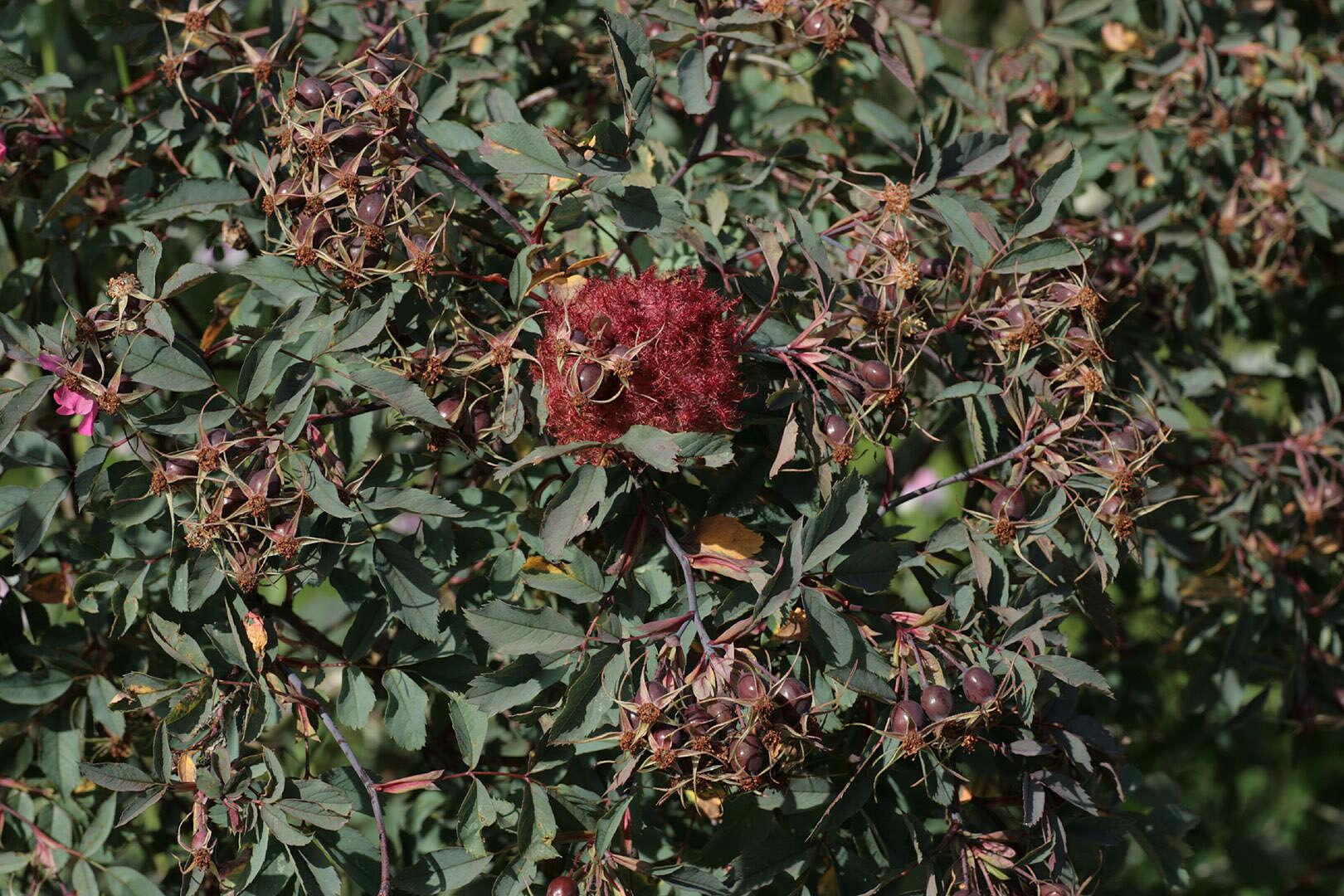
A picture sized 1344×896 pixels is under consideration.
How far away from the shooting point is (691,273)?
3.14 ft

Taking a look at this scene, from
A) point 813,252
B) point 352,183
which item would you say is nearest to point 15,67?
point 352,183

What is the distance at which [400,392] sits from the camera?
2.81ft

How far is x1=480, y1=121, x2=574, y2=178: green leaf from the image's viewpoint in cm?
89

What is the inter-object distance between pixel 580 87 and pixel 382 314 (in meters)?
0.73

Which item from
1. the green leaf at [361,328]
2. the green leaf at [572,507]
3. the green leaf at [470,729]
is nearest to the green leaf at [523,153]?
the green leaf at [361,328]

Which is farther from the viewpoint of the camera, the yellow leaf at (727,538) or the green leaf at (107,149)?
the green leaf at (107,149)

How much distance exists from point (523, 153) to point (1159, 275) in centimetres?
100

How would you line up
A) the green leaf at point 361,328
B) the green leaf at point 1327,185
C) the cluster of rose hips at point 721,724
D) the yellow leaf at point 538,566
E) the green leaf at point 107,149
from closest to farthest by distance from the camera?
the cluster of rose hips at point 721,724 → the green leaf at point 361,328 → the yellow leaf at point 538,566 → the green leaf at point 107,149 → the green leaf at point 1327,185

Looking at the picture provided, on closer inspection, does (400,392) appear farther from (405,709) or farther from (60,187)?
(60,187)

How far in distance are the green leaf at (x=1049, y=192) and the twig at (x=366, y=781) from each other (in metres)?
0.75

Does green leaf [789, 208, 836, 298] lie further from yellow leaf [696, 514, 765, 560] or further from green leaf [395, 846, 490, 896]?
green leaf [395, 846, 490, 896]

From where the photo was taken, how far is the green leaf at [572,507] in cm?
84

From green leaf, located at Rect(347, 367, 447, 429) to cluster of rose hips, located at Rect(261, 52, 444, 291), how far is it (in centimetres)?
8

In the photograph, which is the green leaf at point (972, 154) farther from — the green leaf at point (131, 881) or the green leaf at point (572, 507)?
the green leaf at point (131, 881)
